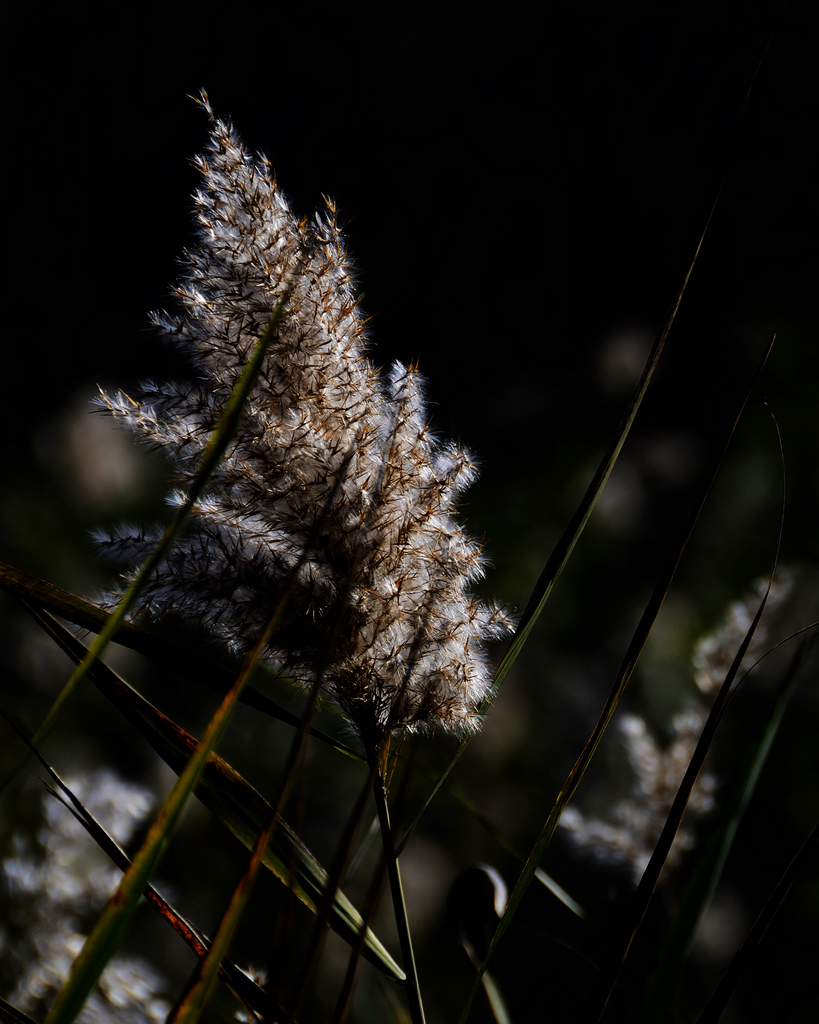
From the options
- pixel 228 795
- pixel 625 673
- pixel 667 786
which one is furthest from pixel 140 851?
pixel 667 786

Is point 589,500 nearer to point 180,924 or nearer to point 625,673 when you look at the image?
point 625,673

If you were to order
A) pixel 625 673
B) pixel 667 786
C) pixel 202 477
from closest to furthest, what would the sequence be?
pixel 202 477, pixel 625 673, pixel 667 786

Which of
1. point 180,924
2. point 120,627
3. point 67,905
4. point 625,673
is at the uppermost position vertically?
point 625,673

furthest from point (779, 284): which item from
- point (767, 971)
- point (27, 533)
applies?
point (27, 533)

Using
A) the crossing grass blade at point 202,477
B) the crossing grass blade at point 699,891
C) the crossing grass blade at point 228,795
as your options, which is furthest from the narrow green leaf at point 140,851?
the crossing grass blade at point 699,891

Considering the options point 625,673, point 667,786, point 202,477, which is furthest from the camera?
point 667,786

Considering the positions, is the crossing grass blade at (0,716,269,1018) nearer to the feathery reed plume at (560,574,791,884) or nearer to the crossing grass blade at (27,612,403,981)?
the crossing grass blade at (27,612,403,981)

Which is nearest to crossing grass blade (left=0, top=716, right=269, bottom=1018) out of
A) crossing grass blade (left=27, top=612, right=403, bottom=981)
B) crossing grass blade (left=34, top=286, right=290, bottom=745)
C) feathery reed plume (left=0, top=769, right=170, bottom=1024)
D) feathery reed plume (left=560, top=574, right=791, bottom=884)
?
crossing grass blade (left=27, top=612, right=403, bottom=981)

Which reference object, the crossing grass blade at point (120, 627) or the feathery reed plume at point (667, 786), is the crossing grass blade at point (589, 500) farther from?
the feathery reed plume at point (667, 786)
